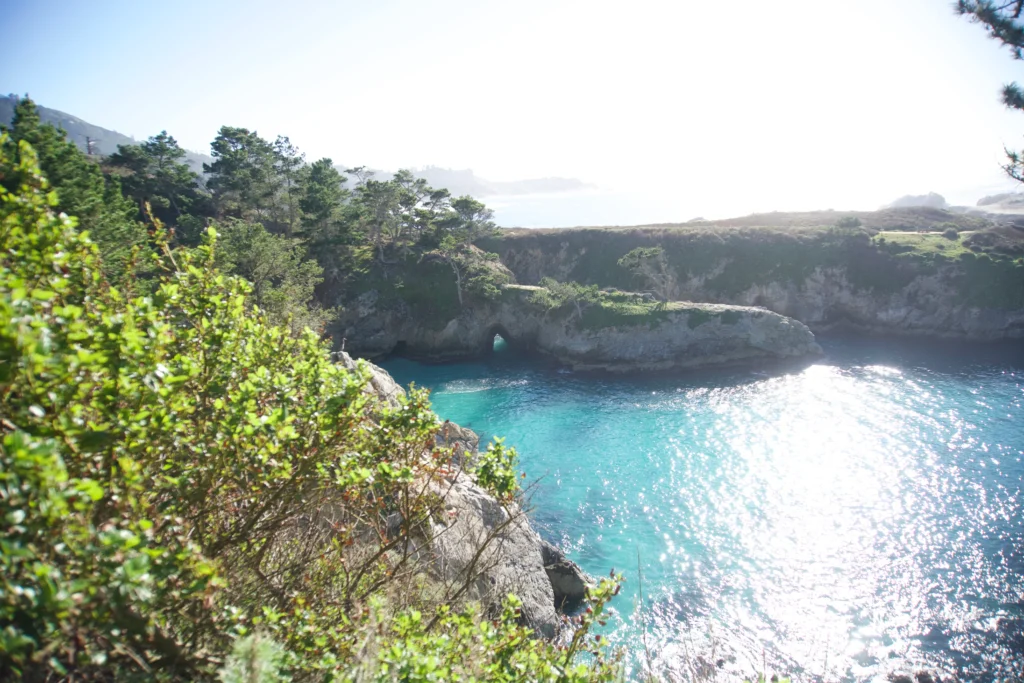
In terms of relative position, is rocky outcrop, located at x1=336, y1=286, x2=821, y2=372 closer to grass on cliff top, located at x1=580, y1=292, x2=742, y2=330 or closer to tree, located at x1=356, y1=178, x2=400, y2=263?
Answer: grass on cliff top, located at x1=580, y1=292, x2=742, y2=330

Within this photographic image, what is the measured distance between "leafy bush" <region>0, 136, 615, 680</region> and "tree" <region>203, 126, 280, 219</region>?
63111 mm

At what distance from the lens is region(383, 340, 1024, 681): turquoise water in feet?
66.0

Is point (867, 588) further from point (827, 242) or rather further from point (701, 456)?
point (827, 242)

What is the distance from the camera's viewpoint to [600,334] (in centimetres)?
5528

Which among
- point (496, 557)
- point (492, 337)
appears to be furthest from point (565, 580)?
point (492, 337)

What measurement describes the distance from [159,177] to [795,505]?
2771 inches

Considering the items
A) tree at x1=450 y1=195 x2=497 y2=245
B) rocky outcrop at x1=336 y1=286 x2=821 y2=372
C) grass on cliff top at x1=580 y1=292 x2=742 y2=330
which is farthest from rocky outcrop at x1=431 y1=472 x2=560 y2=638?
tree at x1=450 y1=195 x2=497 y2=245

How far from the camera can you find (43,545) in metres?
3.45

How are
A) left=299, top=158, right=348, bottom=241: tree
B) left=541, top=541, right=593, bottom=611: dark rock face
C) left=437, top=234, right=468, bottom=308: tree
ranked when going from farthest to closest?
left=437, top=234, right=468, bottom=308: tree, left=299, top=158, right=348, bottom=241: tree, left=541, top=541, right=593, bottom=611: dark rock face

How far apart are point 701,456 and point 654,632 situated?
16.4m

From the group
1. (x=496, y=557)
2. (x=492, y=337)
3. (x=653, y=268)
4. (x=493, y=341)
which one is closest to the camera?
(x=496, y=557)

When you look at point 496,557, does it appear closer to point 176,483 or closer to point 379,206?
point 176,483

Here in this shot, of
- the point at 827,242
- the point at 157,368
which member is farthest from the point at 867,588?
the point at 827,242

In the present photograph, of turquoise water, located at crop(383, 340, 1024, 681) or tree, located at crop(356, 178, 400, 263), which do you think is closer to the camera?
turquoise water, located at crop(383, 340, 1024, 681)
